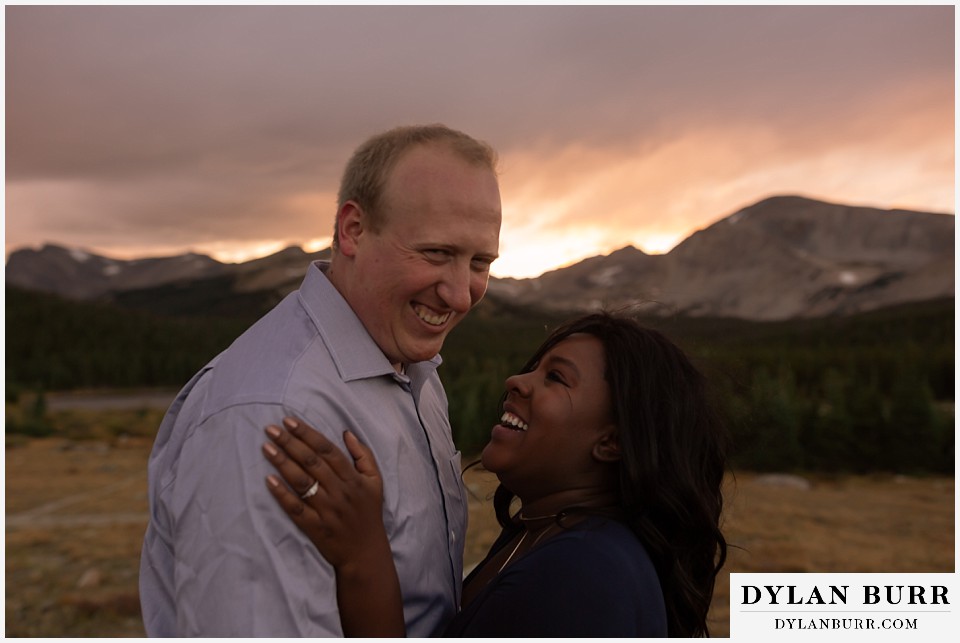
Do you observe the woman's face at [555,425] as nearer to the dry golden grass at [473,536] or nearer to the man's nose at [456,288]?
the man's nose at [456,288]

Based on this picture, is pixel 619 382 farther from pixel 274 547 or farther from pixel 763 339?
pixel 763 339

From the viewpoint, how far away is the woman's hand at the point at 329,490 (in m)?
1.99

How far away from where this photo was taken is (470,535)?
10570 millimetres

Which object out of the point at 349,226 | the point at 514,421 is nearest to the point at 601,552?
the point at 514,421

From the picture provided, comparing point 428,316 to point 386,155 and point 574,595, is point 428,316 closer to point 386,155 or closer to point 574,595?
point 386,155

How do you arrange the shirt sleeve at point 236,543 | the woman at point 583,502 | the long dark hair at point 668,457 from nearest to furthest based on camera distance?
1. the shirt sleeve at point 236,543
2. the woman at point 583,502
3. the long dark hair at point 668,457

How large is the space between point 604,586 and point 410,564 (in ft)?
1.73

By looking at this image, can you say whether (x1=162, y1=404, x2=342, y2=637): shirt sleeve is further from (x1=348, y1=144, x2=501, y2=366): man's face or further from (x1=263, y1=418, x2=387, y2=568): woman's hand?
(x1=348, y1=144, x2=501, y2=366): man's face

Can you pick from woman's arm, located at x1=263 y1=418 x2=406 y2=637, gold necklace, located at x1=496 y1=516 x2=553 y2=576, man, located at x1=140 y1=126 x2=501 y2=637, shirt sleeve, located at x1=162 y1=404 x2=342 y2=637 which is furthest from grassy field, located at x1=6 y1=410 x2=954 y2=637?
shirt sleeve, located at x1=162 y1=404 x2=342 y2=637

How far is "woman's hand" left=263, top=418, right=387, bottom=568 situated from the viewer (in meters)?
1.99

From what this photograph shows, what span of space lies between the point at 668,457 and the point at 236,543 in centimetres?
131

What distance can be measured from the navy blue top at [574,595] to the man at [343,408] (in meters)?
0.24

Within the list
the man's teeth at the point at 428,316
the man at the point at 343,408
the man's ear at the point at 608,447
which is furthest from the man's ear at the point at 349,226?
the man's ear at the point at 608,447

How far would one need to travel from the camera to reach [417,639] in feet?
7.73
